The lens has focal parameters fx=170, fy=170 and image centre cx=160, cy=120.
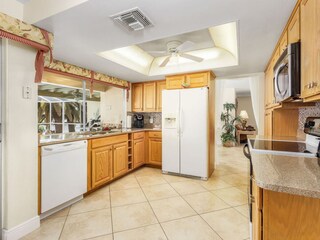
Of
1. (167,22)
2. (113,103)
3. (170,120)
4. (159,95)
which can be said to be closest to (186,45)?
(167,22)

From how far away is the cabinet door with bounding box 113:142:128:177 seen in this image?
120 inches

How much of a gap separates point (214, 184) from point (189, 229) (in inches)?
51.7

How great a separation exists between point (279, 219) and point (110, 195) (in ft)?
7.42

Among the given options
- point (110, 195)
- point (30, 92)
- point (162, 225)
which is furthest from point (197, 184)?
point (30, 92)

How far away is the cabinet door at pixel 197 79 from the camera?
3.18 meters

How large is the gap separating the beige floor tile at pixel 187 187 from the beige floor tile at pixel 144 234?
92cm

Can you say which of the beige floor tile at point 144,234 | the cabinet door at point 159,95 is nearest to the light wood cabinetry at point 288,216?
the beige floor tile at point 144,234

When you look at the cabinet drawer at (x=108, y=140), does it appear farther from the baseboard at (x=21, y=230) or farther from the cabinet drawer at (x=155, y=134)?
the baseboard at (x=21, y=230)

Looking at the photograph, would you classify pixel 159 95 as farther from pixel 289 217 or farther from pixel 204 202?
pixel 289 217

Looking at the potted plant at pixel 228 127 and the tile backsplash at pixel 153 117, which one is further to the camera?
the potted plant at pixel 228 127

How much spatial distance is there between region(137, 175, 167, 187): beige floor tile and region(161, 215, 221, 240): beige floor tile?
44.4 inches

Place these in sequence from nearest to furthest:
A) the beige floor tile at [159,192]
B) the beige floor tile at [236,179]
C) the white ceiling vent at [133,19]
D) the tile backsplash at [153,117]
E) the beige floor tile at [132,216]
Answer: the white ceiling vent at [133,19], the beige floor tile at [132,216], the beige floor tile at [159,192], the beige floor tile at [236,179], the tile backsplash at [153,117]

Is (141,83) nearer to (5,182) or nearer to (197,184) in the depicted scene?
(197,184)

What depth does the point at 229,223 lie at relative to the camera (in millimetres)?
1867
